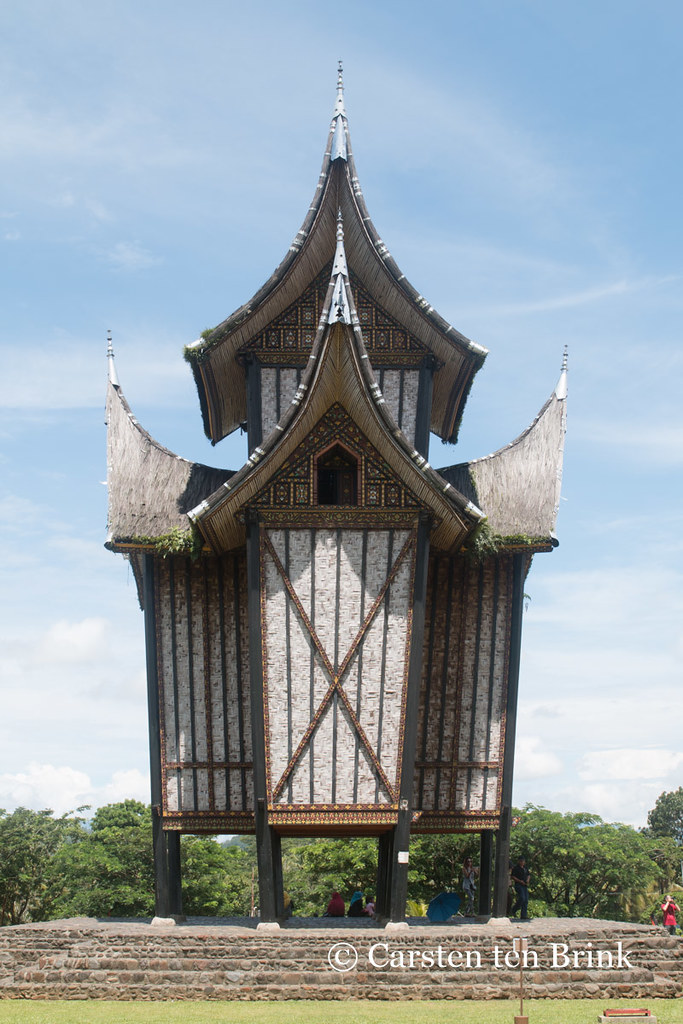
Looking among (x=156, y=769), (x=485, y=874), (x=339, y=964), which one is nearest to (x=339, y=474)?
(x=156, y=769)

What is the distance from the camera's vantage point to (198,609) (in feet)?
61.9

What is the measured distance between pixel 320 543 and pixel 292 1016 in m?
7.60

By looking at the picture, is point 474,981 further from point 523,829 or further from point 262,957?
point 523,829

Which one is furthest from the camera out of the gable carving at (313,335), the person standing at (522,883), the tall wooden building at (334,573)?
the person standing at (522,883)

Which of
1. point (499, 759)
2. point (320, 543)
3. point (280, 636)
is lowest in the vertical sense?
point (499, 759)

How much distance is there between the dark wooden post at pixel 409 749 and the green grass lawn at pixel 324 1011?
3431mm

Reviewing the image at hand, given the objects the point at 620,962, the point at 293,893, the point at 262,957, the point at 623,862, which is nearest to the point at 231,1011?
the point at 262,957

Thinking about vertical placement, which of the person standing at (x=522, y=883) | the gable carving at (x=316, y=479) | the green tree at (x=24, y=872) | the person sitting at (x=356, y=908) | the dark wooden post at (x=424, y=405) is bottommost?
the green tree at (x=24, y=872)

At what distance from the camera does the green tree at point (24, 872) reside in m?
34.9

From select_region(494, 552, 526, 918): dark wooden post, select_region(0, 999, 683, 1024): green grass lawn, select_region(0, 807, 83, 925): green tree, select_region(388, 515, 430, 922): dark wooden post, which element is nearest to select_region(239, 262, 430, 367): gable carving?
select_region(388, 515, 430, 922): dark wooden post

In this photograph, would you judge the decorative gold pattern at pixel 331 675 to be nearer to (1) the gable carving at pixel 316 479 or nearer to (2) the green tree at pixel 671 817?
(1) the gable carving at pixel 316 479

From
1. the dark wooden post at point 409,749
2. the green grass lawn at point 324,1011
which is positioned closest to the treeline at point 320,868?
the dark wooden post at point 409,749

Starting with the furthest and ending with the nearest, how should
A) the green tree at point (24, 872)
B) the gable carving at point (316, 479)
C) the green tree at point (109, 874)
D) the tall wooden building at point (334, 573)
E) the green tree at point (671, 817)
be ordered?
1. the green tree at point (671, 817)
2. the green tree at point (24, 872)
3. the green tree at point (109, 874)
4. the gable carving at point (316, 479)
5. the tall wooden building at point (334, 573)

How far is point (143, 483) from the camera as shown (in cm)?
1925
